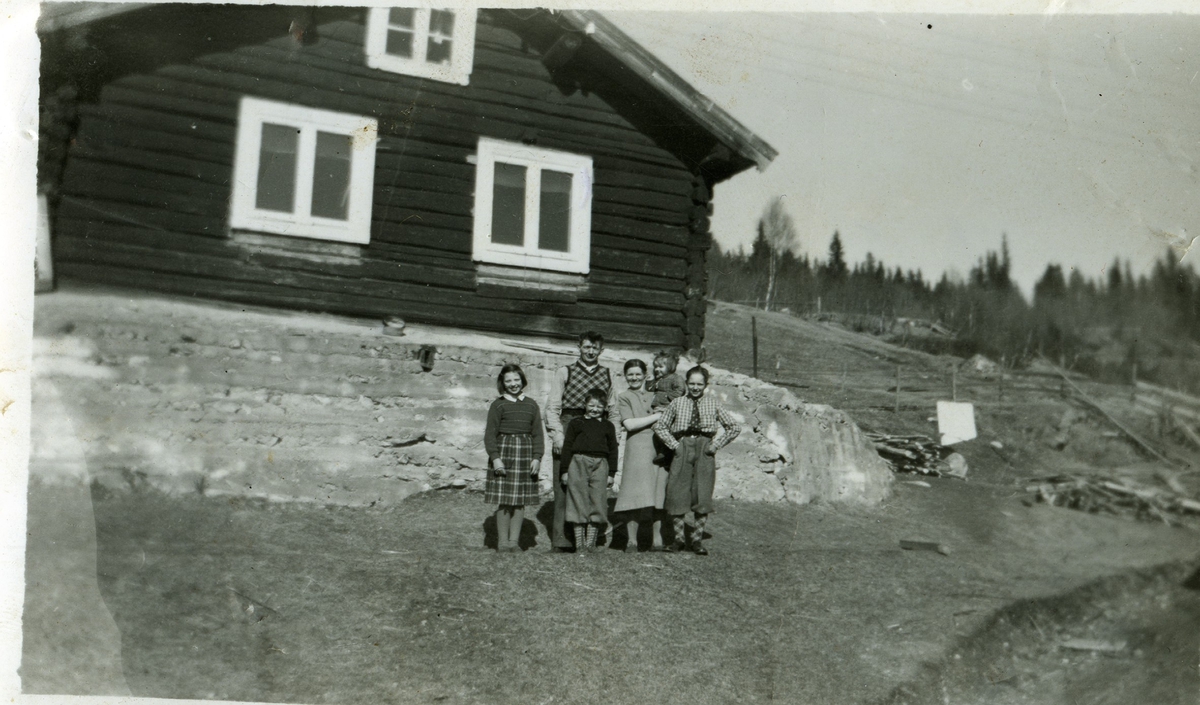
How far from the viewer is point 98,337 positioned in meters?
4.07

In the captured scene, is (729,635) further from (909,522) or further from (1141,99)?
(1141,99)

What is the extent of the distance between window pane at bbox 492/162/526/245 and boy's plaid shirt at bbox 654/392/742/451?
1302 millimetres

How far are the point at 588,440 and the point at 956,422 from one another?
6.54 feet

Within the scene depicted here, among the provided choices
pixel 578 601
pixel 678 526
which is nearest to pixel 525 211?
pixel 678 526

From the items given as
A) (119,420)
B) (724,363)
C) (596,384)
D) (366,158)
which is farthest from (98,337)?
(724,363)

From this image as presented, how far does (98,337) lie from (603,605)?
9.89 feet

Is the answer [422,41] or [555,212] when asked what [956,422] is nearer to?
[555,212]

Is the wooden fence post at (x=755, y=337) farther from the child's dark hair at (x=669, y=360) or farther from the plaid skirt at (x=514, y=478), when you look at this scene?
the plaid skirt at (x=514, y=478)

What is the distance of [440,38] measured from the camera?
4.31m

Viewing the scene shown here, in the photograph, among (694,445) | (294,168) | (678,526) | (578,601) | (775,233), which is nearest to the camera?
(578,601)

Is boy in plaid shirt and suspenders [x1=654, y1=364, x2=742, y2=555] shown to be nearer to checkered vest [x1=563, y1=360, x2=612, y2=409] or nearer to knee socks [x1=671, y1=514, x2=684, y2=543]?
knee socks [x1=671, y1=514, x2=684, y2=543]

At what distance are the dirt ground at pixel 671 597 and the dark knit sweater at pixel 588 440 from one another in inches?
19.8

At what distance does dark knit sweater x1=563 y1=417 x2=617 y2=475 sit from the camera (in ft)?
12.8

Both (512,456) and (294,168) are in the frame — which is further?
(294,168)
